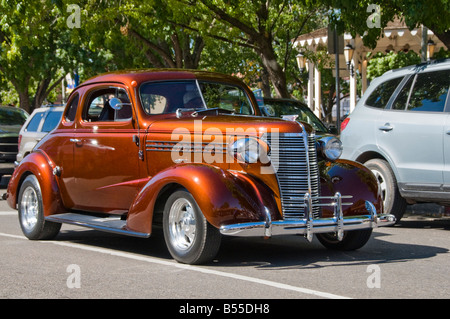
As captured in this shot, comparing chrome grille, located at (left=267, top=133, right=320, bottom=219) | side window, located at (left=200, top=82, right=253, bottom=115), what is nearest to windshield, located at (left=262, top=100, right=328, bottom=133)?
side window, located at (left=200, top=82, right=253, bottom=115)

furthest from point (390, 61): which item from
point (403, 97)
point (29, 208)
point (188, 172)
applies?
point (188, 172)

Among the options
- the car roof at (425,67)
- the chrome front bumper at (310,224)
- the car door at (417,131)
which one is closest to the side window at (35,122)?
the car roof at (425,67)

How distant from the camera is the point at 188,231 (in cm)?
734

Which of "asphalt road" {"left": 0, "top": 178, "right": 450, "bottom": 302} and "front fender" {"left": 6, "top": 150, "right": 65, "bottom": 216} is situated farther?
"front fender" {"left": 6, "top": 150, "right": 65, "bottom": 216}

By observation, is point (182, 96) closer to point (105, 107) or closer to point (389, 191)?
point (105, 107)

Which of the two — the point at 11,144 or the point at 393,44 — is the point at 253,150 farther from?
Result: the point at 393,44

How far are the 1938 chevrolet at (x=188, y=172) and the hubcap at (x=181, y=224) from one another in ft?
0.03

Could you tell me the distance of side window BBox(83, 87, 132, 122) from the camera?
28.2ft

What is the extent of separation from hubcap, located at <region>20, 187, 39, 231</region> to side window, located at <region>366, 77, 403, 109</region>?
4867 mm

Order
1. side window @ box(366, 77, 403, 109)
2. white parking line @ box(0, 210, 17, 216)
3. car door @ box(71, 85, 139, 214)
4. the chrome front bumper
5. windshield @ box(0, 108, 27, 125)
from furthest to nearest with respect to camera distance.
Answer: windshield @ box(0, 108, 27, 125)
white parking line @ box(0, 210, 17, 216)
side window @ box(366, 77, 403, 109)
car door @ box(71, 85, 139, 214)
the chrome front bumper

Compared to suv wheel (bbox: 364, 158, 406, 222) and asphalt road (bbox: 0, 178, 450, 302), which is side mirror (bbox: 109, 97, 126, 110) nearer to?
asphalt road (bbox: 0, 178, 450, 302)

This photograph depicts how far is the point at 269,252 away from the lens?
831 cm

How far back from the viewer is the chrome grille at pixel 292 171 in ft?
23.9
